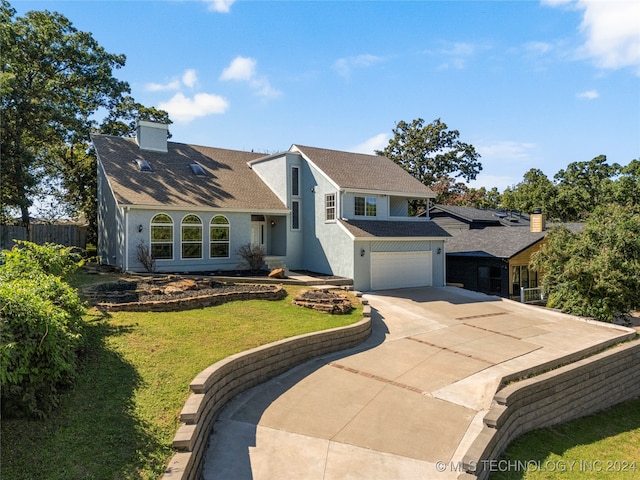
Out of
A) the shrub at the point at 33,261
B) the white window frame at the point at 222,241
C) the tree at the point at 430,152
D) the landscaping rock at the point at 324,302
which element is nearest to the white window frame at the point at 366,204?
the white window frame at the point at 222,241

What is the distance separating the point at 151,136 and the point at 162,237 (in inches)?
275

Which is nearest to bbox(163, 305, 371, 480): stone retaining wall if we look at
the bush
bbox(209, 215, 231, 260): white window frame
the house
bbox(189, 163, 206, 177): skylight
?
the bush

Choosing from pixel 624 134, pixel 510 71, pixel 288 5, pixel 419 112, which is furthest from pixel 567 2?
pixel 419 112

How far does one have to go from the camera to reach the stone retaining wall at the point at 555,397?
6562 millimetres

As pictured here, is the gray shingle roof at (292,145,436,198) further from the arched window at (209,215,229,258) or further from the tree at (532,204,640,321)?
the tree at (532,204,640,321)

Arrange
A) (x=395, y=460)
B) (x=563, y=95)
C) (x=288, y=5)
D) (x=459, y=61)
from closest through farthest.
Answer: (x=395, y=460) → (x=288, y=5) → (x=459, y=61) → (x=563, y=95)

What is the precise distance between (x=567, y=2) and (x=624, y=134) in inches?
428

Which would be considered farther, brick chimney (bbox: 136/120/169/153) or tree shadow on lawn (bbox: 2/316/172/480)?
brick chimney (bbox: 136/120/169/153)

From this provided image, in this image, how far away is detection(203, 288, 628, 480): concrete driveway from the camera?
577 cm

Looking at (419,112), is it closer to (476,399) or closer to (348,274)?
(348,274)

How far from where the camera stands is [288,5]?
1294 cm

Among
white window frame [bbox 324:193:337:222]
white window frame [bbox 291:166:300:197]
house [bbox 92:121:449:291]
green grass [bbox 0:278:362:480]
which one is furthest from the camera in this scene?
white window frame [bbox 291:166:300:197]

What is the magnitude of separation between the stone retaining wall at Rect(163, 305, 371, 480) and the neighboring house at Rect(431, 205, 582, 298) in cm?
1392

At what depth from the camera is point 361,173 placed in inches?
866
